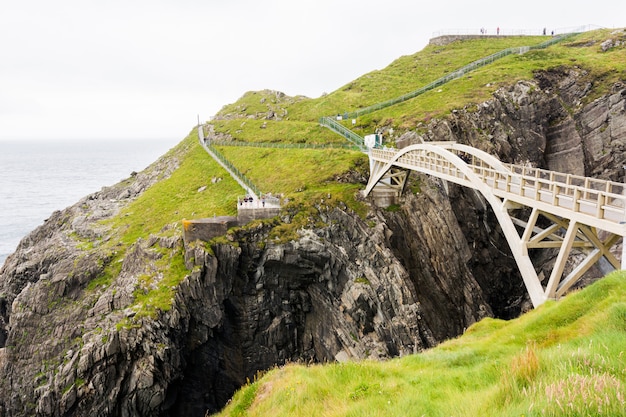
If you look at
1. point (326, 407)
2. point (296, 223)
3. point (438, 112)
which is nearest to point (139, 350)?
point (296, 223)

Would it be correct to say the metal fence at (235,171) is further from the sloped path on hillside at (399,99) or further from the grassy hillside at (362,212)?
the sloped path on hillside at (399,99)

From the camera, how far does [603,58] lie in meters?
63.6

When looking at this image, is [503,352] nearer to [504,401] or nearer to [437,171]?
[504,401]

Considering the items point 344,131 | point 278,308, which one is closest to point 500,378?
point 278,308

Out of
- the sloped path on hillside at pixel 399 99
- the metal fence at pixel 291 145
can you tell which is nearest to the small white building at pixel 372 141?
the metal fence at pixel 291 145

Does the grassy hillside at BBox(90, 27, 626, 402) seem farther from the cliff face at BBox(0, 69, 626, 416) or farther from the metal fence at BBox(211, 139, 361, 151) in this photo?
the cliff face at BBox(0, 69, 626, 416)

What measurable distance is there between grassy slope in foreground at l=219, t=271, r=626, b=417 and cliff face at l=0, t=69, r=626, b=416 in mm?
19288

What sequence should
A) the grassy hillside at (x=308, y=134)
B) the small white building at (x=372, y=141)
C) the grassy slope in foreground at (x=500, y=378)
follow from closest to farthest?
the grassy slope in foreground at (x=500, y=378) < the grassy hillside at (x=308, y=134) < the small white building at (x=372, y=141)

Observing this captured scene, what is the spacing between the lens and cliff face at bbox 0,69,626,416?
1180 inches

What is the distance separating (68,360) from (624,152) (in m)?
64.3

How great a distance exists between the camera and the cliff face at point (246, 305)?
2997cm

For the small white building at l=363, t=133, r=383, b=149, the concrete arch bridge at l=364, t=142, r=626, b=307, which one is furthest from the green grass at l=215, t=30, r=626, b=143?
the concrete arch bridge at l=364, t=142, r=626, b=307

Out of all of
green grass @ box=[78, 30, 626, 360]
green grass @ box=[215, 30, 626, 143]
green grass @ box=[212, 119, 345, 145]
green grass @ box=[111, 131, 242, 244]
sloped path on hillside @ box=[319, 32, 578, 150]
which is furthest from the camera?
green grass @ box=[212, 119, 345, 145]

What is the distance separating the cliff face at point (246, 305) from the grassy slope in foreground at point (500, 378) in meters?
19.3
